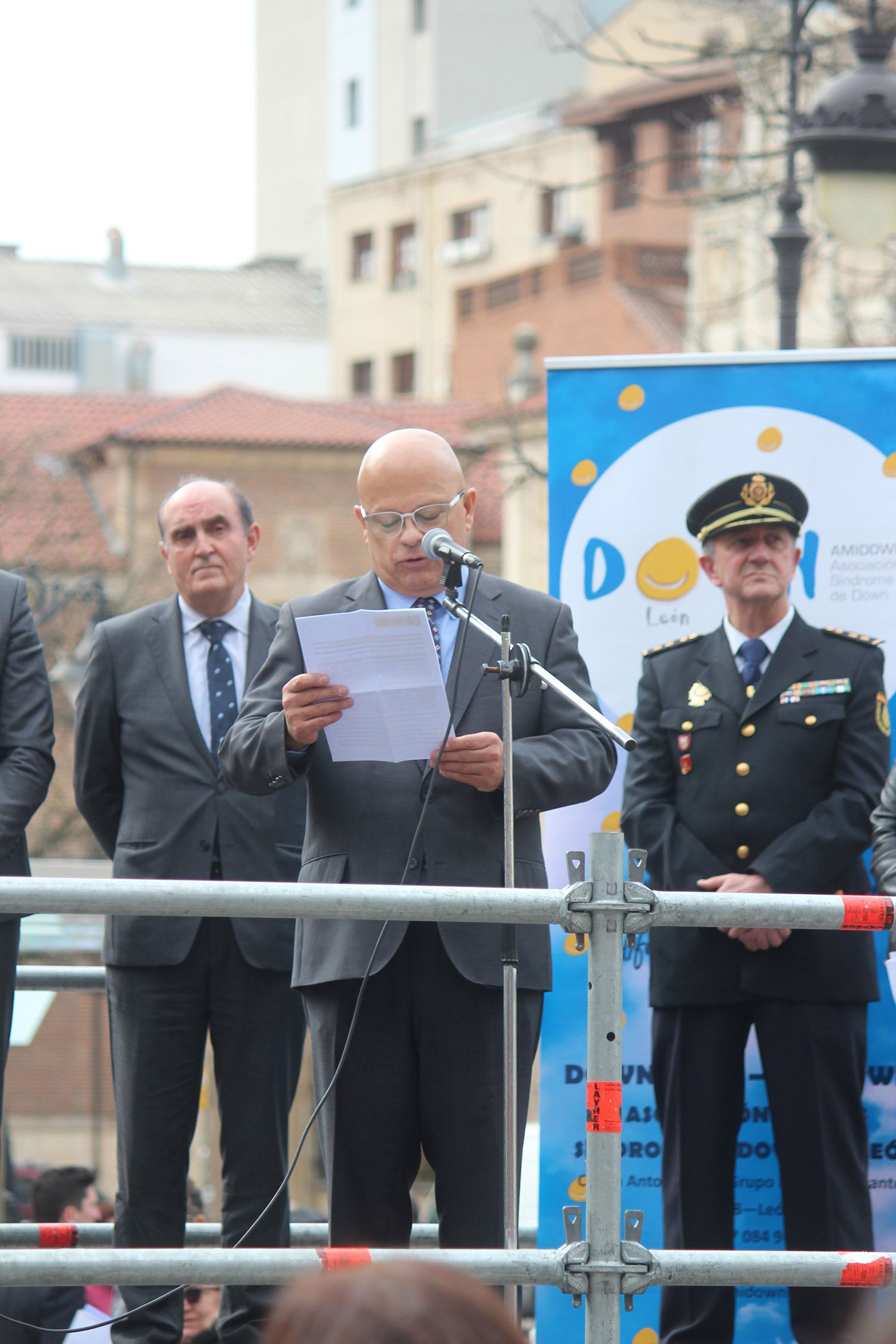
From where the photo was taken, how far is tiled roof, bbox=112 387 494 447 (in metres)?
38.1

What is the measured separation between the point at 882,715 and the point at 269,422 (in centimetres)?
3501

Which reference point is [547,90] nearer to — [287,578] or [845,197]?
[287,578]

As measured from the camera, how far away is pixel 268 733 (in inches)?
155

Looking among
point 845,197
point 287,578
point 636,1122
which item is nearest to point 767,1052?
point 636,1122

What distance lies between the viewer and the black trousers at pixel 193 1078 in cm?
466

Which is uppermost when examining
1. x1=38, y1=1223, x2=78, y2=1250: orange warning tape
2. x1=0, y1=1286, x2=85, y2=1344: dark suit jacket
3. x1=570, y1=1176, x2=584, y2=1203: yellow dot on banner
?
x1=570, y1=1176, x2=584, y2=1203: yellow dot on banner

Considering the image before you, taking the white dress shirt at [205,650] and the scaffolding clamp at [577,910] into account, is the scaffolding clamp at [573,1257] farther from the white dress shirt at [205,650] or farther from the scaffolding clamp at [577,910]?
the white dress shirt at [205,650]

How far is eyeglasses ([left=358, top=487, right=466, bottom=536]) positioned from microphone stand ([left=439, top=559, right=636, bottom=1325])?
318 millimetres

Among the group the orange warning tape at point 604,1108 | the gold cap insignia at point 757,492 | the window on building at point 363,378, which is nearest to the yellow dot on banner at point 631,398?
the gold cap insignia at point 757,492

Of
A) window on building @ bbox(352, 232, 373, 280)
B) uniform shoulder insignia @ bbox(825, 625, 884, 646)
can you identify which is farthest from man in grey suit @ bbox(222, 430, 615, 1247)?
window on building @ bbox(352, 232, 373, 280)

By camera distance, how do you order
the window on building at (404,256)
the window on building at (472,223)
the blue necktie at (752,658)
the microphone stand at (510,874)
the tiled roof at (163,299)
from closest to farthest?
the microphone stand at (510,874) < the blue necktie at (752,658) < the window on building at (472,223) < the window on building at (404,256) < the tiled roof at (163,299)

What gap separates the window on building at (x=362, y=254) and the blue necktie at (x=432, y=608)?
1955 inches

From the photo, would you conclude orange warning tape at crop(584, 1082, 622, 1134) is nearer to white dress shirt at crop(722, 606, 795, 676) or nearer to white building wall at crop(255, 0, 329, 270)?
white dress shirt at crop(722, 606, 795, 676)

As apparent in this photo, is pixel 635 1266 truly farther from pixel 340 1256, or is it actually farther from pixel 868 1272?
pixel 340 1256
